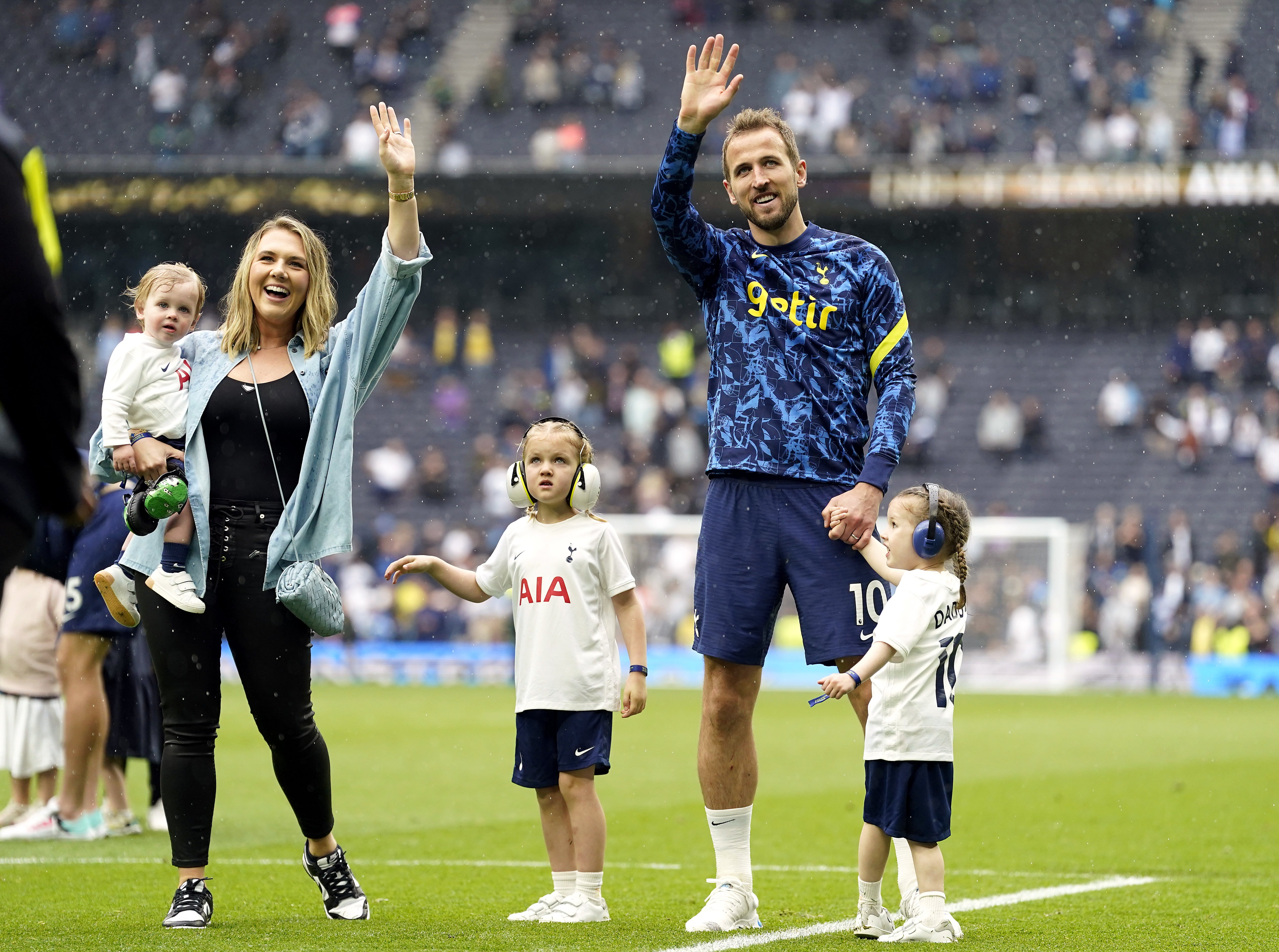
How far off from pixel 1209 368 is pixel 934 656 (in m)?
23.0

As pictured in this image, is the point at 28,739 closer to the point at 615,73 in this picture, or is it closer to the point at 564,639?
the point at 564,639

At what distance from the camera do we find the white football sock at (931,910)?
4902 millimetres

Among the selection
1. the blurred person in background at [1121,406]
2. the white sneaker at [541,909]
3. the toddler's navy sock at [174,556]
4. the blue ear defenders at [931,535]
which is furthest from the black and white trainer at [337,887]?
the blurred person in background at [1121,406]

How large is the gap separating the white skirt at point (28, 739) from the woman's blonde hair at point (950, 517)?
4998 mm

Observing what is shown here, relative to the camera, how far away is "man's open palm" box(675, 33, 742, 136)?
5133 millimetres

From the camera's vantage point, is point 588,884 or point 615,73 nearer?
point 588,884

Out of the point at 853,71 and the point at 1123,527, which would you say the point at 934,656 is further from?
the point at 853,71

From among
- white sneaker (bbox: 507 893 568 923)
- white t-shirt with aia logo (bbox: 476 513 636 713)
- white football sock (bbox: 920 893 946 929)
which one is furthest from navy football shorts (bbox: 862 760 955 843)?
white sneaker (bbox: 507 893 568 923)

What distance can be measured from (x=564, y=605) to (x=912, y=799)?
1.22 meters

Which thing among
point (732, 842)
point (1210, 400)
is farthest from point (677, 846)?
point (1210, 400)

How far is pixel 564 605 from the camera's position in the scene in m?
5.46

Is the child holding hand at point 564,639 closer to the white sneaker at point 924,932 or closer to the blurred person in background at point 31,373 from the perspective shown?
the white sneaker at point 924,932

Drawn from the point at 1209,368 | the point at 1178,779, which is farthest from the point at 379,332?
the point at 1209,368

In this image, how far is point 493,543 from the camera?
25.6 meters
